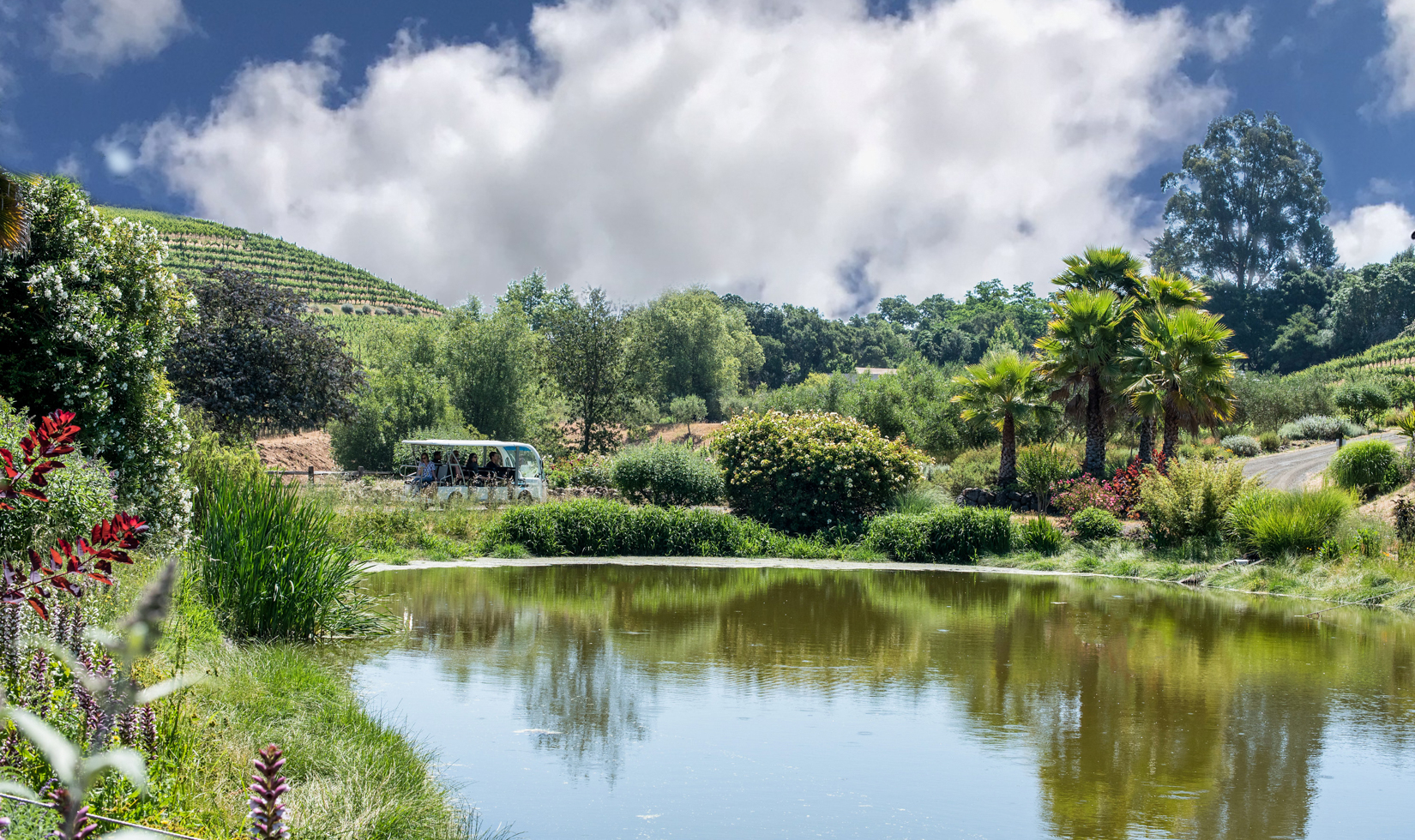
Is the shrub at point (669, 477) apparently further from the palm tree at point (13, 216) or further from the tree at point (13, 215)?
the palm tree at point (13, 216)

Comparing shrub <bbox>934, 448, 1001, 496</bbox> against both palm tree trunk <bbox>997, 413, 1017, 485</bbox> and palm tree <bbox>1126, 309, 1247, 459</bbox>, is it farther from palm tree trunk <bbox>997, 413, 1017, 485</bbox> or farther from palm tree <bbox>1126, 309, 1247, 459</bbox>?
palm tree <bbox>1126, 309, 1247, 459</bbox>

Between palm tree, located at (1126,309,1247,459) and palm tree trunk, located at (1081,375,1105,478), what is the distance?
4.73 ft

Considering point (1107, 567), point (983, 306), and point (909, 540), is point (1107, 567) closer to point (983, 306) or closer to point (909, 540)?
point (909, 540)

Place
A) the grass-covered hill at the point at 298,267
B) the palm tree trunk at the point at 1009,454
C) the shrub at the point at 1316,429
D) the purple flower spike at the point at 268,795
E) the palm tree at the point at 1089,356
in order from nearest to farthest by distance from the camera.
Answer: the purple flower spike at the point at 268,795
the palm tree at the point at 1089,356
the palm tree trunk at the point at 1009,454
the shrub at the point at 1316,429
the grass-covered hill at the point at 298,267

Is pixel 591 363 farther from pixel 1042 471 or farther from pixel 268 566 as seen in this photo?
pixel 268 566

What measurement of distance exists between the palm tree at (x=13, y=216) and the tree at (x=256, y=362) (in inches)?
607

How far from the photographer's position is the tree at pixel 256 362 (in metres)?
23.3

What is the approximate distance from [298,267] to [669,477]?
78.4 m

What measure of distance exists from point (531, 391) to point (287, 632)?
30.4 metres

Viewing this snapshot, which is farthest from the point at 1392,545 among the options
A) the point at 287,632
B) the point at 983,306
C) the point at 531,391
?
the point at 983,306

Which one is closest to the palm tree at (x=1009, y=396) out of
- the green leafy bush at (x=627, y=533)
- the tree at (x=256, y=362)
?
the green leafy bush at (x=627, y=533)

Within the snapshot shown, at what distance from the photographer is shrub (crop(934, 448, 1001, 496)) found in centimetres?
2869

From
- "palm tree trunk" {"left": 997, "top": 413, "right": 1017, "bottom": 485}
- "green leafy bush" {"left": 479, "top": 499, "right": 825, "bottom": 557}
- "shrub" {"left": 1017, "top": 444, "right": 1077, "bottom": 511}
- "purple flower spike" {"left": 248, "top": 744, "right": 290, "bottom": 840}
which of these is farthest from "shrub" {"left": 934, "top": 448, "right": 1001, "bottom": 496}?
"purple flower spike" {"left": 248, "top": 744, "right": 290, "bottom": 840}

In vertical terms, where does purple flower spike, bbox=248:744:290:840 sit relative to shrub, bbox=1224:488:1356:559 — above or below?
below
